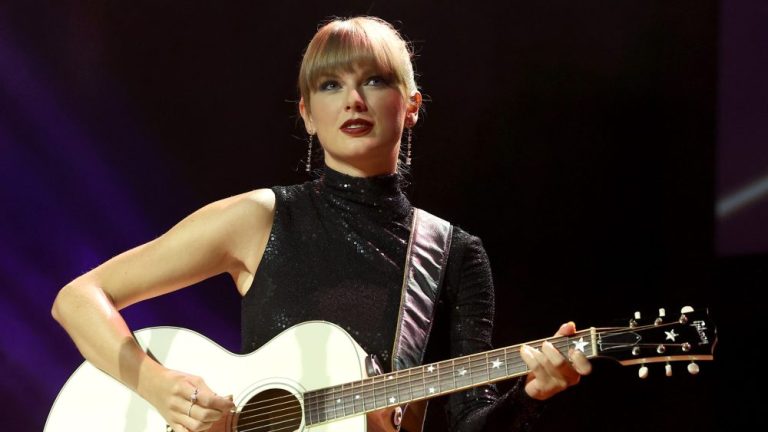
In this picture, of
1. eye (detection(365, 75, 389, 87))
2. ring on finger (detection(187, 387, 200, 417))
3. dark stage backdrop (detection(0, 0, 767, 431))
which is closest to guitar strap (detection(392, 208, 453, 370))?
eye (detection(365, 75, 389, 87))

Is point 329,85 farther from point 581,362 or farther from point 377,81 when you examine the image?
point 581,362

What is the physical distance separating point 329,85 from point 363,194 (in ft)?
1.13

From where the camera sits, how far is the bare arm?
92.6 inches

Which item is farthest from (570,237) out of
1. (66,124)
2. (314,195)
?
(66,124)

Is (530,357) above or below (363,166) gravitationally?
below

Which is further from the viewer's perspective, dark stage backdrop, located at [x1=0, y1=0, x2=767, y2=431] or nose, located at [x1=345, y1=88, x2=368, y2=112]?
dark stage backdrop, located at [x1=0, y1=0, x2=767, y2=431]

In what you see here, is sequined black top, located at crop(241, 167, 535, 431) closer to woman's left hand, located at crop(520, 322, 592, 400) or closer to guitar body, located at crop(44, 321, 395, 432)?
guitar body, located at crop(44, 321, 395, 432)

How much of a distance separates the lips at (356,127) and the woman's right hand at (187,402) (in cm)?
83

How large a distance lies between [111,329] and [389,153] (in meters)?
0.95

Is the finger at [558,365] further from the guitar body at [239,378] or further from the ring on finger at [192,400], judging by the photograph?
the ring on finger at [192,400]

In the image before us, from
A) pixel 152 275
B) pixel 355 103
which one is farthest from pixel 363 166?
pixel 152 275

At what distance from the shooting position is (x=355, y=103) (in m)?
2.52

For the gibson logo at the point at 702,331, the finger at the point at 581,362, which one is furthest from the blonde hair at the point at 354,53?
the gibson logo at the point at 702,331

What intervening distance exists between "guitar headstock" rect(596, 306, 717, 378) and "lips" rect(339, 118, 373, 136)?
963 mm
